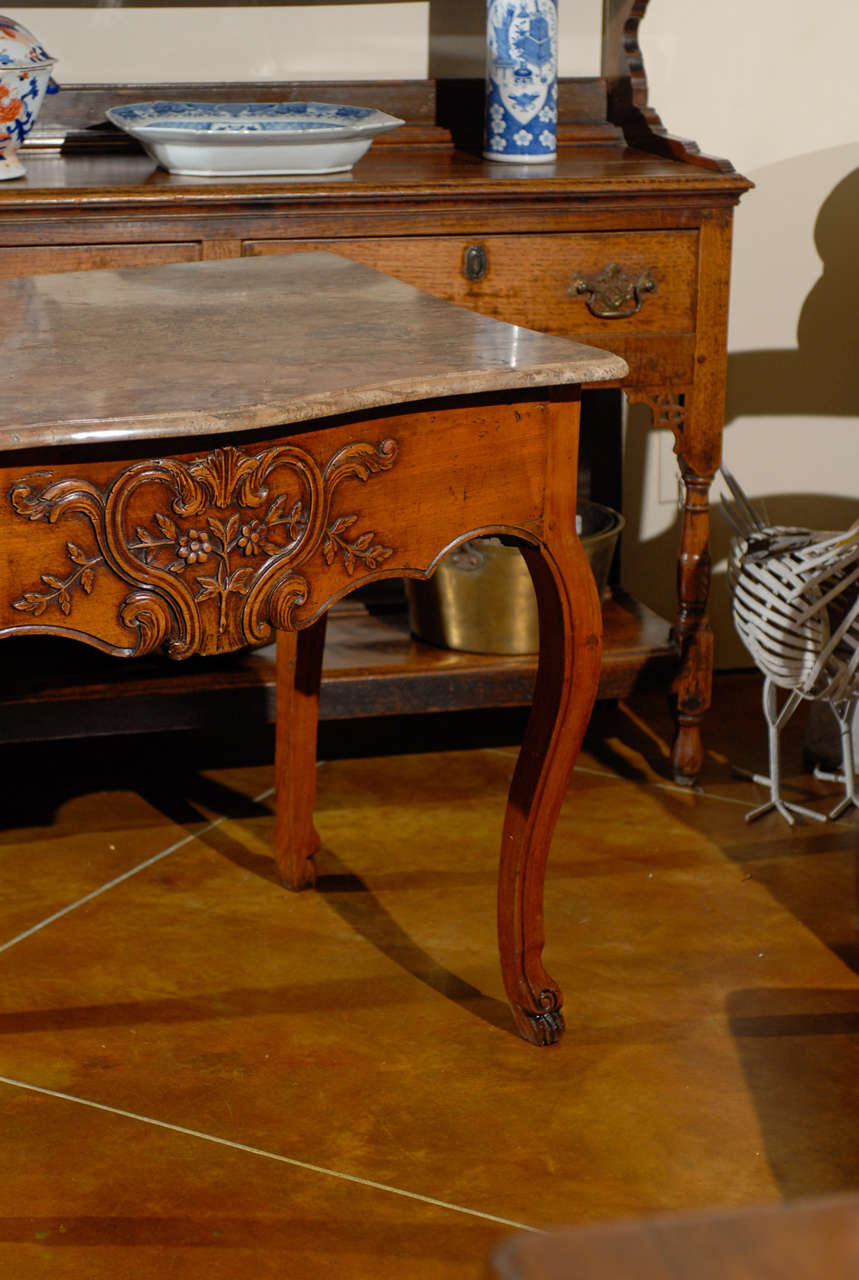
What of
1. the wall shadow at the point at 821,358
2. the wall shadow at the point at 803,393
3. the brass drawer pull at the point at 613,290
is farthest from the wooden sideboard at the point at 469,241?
the wall shadow at the point at 821,358

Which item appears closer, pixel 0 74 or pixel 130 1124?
pixel 130 1124

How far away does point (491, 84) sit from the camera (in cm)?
226

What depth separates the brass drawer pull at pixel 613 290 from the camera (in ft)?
6.89

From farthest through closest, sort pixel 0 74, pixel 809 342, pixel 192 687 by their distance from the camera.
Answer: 1. pixel 809 342
2. pixel 192 687
3. pixel 0 74

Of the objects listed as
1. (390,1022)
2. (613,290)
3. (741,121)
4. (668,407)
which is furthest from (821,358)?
(390,1022)

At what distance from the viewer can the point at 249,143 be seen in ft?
6.72

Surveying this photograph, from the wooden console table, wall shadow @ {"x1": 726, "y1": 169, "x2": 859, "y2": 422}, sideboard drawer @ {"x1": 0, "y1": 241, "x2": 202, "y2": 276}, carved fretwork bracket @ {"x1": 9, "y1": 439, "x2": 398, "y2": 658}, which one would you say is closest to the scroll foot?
the wooden console table

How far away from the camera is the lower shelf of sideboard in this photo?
2209 millimetres

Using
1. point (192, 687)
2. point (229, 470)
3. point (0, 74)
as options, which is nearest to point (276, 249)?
point (0, 74)

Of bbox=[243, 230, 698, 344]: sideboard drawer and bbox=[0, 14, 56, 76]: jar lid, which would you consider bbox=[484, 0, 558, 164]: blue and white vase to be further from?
bbox=[0, 14, 56, 76]: jar lid

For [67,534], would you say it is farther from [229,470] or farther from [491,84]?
[491,84]

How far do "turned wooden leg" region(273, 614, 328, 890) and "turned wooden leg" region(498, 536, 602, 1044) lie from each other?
40cm

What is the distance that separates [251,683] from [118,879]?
36 cm

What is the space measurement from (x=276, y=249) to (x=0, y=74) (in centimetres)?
44
